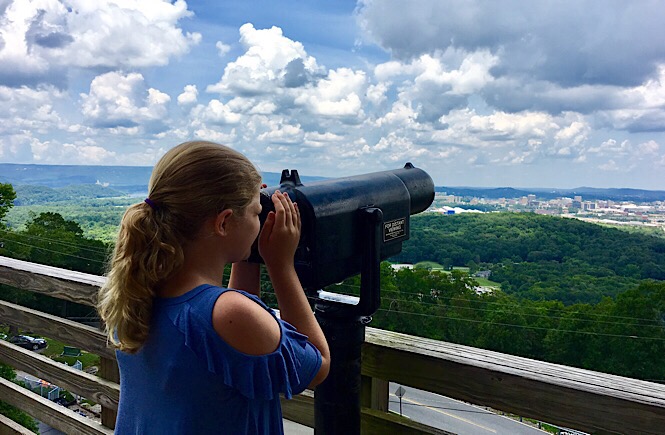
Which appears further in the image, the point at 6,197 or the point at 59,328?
the point at 6,197

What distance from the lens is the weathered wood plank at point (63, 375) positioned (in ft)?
6.90

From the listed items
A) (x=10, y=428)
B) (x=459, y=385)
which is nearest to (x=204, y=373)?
(x=459, y=385)

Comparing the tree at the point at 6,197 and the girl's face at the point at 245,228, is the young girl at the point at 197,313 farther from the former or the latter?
the tree at the point at 6,197

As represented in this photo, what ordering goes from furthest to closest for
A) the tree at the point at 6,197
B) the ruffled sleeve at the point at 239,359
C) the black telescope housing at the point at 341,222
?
the tree at the point at 6,197 → the black telescope housing at the point at 341,222 → the ruffled sleeve at the point at 239,359

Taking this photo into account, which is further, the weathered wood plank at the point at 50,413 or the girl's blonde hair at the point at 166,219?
the weathered wood plank at the point at 50,413

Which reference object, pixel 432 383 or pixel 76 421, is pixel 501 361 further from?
pixel 76 421

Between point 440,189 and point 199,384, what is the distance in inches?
42.5

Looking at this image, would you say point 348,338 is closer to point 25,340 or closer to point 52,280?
point 52,280


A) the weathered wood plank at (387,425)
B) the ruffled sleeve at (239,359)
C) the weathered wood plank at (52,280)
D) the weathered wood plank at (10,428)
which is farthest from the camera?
the weathered wood plank at (10,428)

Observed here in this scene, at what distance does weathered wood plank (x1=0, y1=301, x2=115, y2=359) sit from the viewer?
208cm

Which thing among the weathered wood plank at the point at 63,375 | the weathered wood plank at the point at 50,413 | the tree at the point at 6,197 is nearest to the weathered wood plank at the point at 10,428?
the weathered wood plank at the point at 50,413

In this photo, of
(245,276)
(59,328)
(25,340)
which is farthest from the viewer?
(25,340)

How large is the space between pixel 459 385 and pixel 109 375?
4.50 ft

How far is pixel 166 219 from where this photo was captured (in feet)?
3.31
